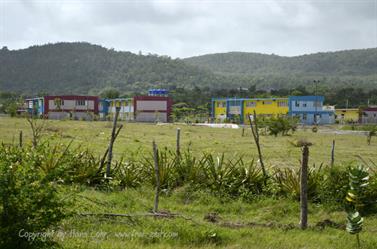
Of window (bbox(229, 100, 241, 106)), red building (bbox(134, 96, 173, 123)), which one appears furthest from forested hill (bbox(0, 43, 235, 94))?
window (bbox(229, 100, 241, 106))

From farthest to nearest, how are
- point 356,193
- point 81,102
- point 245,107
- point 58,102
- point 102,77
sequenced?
1. point 102,77
2. point 81,102
3. point 245,107
4. point 58,102
5. point 356,193

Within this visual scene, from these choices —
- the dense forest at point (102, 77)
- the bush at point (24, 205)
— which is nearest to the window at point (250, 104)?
the dense forest at point (102, 77)

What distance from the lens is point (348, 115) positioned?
99062 millimetres

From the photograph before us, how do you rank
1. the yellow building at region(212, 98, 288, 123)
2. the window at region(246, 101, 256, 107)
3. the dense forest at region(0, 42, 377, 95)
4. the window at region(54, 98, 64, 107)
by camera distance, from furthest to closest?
the dense forest at region(0, 42, 377, 95), the window at region(246, 101, 256, 107), the window at region(54, 98, 64, 107), the yellow building at region(212, 98, 288, 123)

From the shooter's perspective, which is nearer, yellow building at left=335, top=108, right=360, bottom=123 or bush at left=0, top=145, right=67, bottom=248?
bush at left=0, top=145, right=67, bottom=248

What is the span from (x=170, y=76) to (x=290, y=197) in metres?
185

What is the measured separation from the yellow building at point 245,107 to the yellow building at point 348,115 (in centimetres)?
1581

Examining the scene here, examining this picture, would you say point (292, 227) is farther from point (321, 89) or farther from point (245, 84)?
point (245, 84)

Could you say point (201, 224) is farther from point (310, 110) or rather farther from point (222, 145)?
point (310, 110)

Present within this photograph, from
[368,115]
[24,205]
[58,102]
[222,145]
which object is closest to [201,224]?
[24,205]

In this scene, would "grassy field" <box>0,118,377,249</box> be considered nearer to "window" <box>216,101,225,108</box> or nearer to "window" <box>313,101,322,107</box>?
"window" <box>313,101,322,107</box>

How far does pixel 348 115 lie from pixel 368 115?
16.4 ft

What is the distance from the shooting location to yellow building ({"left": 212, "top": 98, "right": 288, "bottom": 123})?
88812 mm

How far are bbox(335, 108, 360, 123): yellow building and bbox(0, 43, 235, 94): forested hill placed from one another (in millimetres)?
84958
